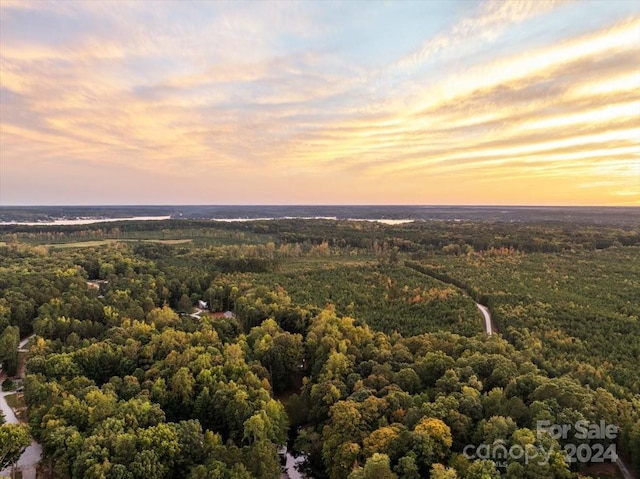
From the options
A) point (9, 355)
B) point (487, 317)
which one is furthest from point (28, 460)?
point (487, 317)

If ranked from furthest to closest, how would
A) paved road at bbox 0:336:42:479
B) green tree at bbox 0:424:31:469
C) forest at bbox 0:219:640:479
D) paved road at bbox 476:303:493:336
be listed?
paved road at bbox 476:303:493:336
paved road at bbox 0:336:42:479
green tree at bbox 0:424:31:469
forest at bbox 0:219:640:479

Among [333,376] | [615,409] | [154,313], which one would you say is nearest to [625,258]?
[615,409]

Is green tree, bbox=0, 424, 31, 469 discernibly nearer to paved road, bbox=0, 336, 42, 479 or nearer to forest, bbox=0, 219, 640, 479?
forest, bbox=0, 219, 640, 479

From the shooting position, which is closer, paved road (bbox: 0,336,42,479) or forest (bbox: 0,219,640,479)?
forest (bbox: 0,219,640,479)

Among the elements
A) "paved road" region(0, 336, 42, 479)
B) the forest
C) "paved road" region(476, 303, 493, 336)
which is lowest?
"paved road" region(0, 336, 42, 479)

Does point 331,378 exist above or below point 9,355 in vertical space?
above

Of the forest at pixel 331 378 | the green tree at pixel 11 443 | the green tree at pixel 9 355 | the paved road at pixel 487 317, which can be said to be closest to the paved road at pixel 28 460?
the green tree at pixel 11 443

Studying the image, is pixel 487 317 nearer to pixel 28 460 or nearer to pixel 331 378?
pixel 331 378

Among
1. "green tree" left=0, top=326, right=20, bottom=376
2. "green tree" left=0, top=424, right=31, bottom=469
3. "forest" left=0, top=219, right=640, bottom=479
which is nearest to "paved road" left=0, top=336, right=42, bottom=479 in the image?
"green tree" left=0, top=424, right=31, bottom=469

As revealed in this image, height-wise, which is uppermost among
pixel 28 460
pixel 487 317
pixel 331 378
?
pixel 331 378
